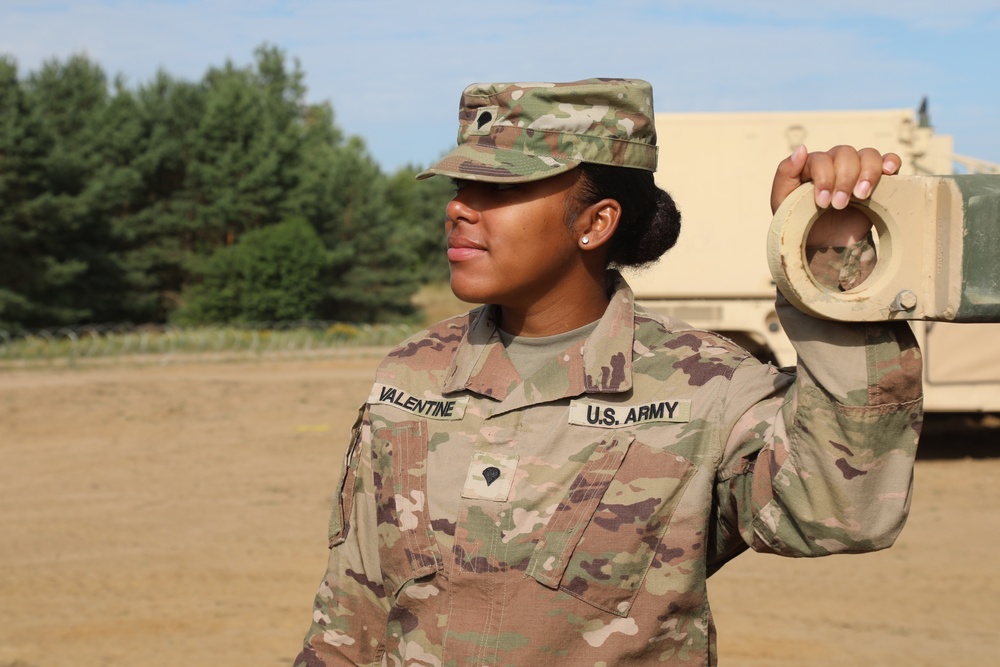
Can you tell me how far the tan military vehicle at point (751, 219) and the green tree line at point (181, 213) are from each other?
1984 cm

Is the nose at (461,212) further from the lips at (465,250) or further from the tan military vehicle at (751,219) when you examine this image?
the tan military vehicle at (751,219)

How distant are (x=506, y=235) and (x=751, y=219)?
761cm

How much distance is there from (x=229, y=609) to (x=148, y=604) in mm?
457

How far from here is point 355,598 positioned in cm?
207

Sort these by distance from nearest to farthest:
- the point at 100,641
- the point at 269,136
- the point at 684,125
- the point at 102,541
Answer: the point at 100,641, the point at 102,541, the point at 684,125, the point at 269,136

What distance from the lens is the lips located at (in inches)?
76.5

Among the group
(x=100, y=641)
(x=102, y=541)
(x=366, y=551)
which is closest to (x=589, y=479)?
(x=366, y=551)

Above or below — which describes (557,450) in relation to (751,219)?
above

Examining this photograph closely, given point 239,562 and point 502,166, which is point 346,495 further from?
point 239,562

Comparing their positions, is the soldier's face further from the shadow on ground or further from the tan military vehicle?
the shadow on ground

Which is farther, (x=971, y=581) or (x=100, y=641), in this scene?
(x=971, y=581)

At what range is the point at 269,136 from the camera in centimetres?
3306

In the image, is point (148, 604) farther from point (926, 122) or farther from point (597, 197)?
point (926, 122)

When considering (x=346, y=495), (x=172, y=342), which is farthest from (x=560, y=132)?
(x=172, y=342)
